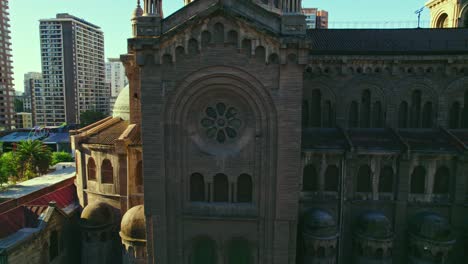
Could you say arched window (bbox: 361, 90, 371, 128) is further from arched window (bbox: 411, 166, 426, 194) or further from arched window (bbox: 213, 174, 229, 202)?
arched window (bbox: 213, 174, 229, 202)

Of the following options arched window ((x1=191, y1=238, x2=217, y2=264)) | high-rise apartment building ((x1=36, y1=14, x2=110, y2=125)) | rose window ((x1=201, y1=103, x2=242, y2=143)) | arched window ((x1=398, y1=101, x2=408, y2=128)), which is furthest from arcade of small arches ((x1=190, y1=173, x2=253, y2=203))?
high-rise apartment building ((x1=36, y1=14, x2=110, y2=125))

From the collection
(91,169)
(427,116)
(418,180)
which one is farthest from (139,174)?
(427,116)

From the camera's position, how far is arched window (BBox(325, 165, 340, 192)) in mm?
21047

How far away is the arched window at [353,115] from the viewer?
23669 millimetres

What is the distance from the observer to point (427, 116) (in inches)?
928

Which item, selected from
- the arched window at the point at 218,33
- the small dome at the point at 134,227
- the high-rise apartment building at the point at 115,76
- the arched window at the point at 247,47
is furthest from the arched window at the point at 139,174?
the high-rise apartment building at the point at 115,76

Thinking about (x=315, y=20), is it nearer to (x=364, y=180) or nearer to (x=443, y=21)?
(x=443, y=21)

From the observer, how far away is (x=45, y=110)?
111125 mm

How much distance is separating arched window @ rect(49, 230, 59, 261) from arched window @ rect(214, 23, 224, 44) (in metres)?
17.1

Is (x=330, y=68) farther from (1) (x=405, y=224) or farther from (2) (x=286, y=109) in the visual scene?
(1) (x=405, y=224)

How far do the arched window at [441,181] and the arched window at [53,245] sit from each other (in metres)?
25.7

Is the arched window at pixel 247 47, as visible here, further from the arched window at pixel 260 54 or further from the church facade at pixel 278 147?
the arched window at pixel 260 54

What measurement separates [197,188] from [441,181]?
15.9m

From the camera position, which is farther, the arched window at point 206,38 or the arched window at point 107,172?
the arched window at point 107,172
